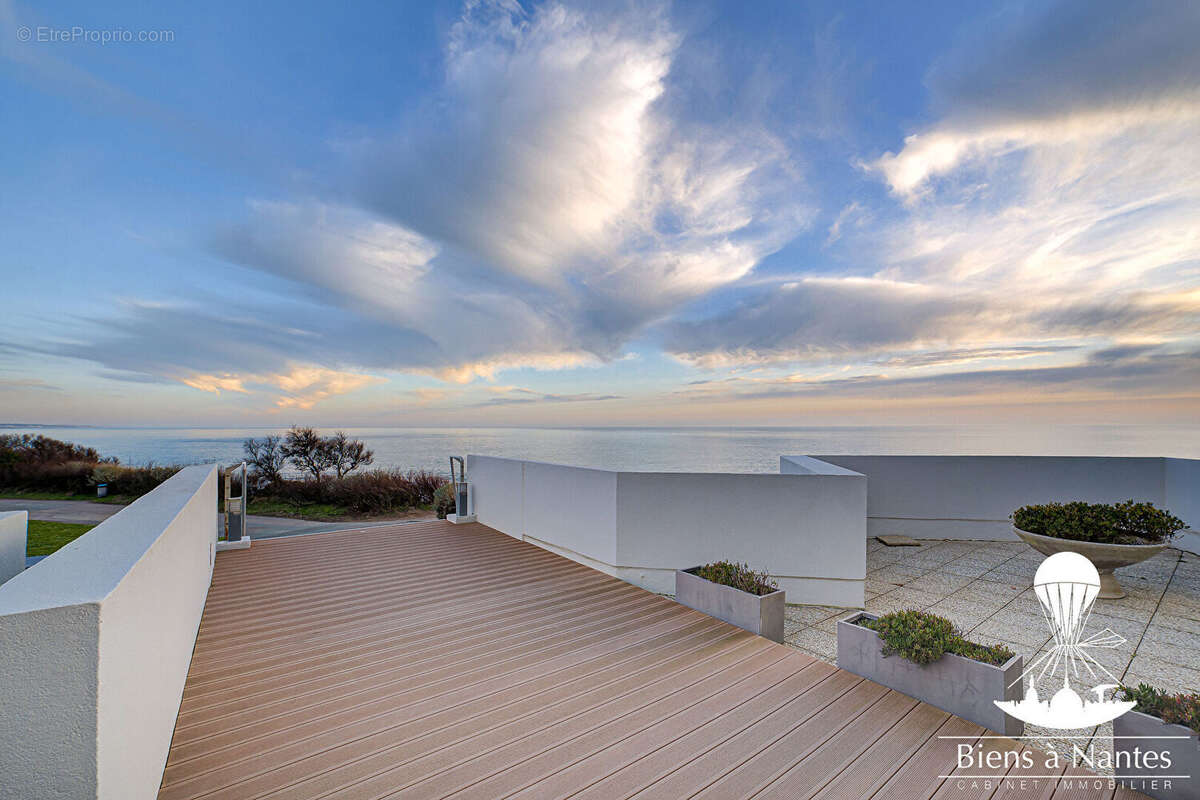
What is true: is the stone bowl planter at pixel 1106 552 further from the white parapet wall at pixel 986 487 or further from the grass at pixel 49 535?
the grass at pixel 49 535

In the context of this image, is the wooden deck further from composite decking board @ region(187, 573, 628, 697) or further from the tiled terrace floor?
the tiled terrace floor

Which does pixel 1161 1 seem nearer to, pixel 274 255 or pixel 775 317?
pixel 775 317

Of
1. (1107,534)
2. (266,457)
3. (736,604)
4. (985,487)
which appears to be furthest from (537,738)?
(266,457)

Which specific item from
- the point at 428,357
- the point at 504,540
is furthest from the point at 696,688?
the point at 428,357

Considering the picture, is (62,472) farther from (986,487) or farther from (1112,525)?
(1112,525)

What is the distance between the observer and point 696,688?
8.36ft

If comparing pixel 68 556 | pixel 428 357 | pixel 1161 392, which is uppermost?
pixel 428 357

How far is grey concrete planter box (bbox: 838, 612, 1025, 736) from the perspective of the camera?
7.04 ft

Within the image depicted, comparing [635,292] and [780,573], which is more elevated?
[635,292]

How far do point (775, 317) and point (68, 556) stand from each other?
36.4ft

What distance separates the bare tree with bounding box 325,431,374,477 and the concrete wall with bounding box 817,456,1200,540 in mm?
15307

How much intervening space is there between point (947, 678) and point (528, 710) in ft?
6.58

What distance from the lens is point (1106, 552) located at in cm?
411

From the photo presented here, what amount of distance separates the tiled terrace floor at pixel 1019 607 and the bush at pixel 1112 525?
56cm
